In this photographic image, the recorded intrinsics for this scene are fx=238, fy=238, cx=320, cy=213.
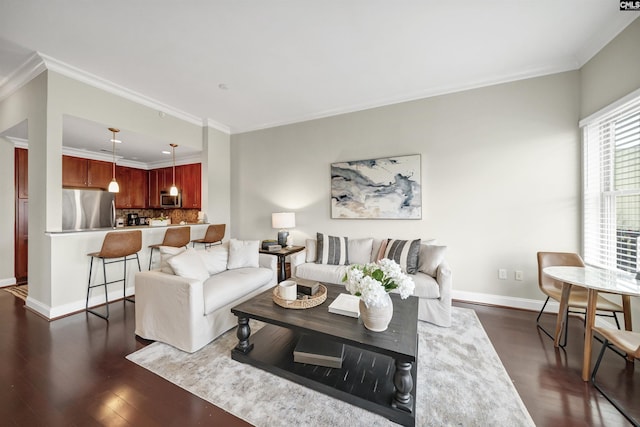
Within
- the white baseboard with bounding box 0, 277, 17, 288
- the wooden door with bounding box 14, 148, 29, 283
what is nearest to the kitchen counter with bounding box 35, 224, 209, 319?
the white baseboard with bounding box 0, 277, 17, 288

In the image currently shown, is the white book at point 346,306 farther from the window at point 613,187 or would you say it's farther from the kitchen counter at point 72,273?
the kitchen counter at point 72,273

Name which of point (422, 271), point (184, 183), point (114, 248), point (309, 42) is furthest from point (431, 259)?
point (184, 183)

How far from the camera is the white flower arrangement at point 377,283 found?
4.86 feet

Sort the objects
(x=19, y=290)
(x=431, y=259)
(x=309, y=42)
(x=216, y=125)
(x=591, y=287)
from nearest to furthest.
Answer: (x=591, y=287)
(x=309, y=42)
(x=431, y=259)
(x=19, y=290)
(x=216, y=125)

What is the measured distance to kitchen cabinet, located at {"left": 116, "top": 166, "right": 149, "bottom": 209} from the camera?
5.77m

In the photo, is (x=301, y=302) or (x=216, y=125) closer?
(x=301, y=302)

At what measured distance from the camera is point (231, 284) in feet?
7.82

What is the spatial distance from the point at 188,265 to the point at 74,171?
15.9 feet

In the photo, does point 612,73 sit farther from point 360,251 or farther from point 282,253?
point 282,253

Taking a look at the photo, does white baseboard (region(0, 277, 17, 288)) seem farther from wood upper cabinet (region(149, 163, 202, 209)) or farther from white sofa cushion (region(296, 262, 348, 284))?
white sofa cushion (region(296, 262, 348, 284))

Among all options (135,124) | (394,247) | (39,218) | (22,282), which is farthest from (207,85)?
(22,282)

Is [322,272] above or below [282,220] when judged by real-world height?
below

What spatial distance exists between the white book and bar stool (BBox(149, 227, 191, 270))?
9.39 ft

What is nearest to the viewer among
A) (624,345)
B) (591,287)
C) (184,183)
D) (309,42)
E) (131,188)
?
(624,345)
